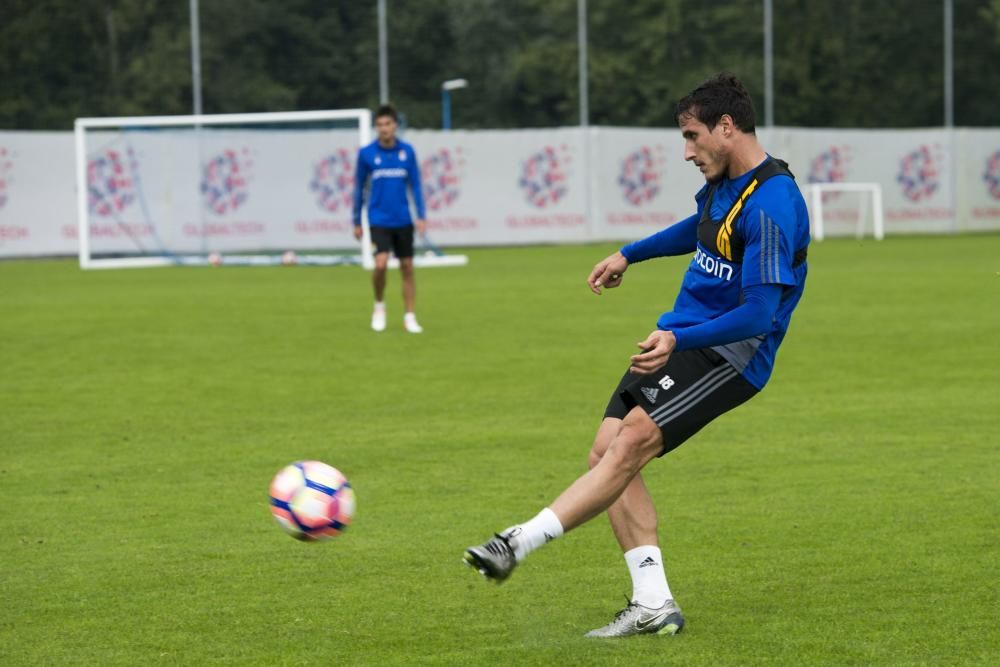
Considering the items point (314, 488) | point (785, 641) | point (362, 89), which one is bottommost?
point (785, 641)

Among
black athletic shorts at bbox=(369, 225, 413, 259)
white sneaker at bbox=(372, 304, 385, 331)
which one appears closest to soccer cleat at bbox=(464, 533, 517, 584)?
white sneaker at bbox=(372, 304, 385, 331)

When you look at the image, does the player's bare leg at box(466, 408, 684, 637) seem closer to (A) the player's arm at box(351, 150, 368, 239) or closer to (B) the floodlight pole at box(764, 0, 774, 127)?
(A) the player's arm at box(351, 150, 368, 239)

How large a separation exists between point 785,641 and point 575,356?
337 inches

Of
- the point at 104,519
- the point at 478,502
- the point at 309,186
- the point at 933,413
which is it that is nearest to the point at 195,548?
the point at 104,519

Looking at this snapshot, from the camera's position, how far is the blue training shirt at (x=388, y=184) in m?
16.5

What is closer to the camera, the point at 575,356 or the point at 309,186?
the point at 575,356

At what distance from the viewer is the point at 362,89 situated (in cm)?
3919

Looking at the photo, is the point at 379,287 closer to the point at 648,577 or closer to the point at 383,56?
the point at 648,577

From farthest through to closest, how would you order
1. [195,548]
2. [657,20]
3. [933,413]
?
[657,20] → [933,413] → [195,548]

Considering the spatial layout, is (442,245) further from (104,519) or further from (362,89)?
(104,519)

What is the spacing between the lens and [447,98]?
4116cm

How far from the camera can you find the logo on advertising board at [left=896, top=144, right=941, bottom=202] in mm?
41562

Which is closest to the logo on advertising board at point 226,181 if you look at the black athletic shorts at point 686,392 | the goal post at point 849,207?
the goal post at point 849,207

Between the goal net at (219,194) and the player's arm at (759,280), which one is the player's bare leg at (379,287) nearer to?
the player's arm at (759,280)
